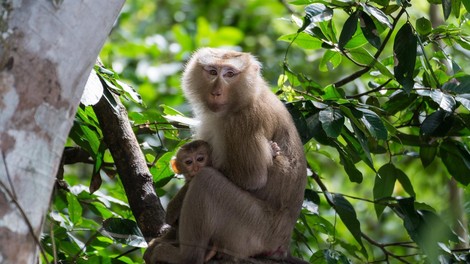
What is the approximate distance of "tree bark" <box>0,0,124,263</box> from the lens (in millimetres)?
3227

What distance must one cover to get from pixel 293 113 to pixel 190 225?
56.4 inches

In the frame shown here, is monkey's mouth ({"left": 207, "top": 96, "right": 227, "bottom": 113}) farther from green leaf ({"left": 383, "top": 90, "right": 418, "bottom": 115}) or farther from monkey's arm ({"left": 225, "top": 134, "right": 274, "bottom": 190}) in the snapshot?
green leaf ({"left": 383, "top": 90, "right": 418, "bottom": 115})

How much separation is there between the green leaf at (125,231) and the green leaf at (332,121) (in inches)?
62.8

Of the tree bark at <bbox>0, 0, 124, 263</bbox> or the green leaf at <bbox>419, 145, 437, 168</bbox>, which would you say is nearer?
the tree bark at <bbox>0, 0, 124, 263</bbox>

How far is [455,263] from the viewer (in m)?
5.84

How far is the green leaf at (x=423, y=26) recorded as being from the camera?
5891mm

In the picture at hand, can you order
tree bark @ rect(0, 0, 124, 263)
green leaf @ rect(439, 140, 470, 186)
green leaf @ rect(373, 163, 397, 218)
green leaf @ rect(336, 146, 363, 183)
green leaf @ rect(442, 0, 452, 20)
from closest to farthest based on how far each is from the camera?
tree bark @ rect(0, 0, 124, 263)
green leaf @ rect(442, 0, 452, 20)
green leaf @ rect(439, 140, 470, 186)
green leaf @ rect(336, 146, 363, 183)
green leaf @ rect(373, 163, 397, 218)

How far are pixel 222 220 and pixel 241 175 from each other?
38 centimetres

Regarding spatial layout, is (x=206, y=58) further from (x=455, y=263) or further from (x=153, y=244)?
(x=455, y=263)

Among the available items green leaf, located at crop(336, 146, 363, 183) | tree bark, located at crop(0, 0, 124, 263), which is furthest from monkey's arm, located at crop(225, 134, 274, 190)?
tree bark, located at crop(0, 0, 124, 263)

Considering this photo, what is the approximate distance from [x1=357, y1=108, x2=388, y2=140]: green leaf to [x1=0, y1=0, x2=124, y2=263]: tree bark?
271 cm

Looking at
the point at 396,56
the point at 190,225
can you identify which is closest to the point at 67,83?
the point at 190,225

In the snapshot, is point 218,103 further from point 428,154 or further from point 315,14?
point 428,154

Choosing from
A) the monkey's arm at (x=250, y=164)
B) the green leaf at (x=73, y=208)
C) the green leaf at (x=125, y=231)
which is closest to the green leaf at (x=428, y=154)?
the monkey's arm at (x=250, y=164)
